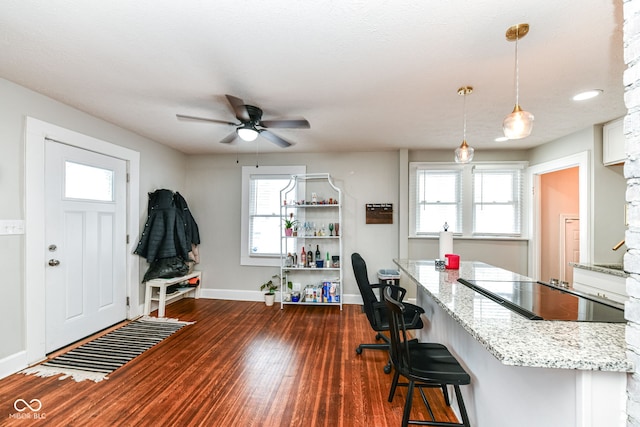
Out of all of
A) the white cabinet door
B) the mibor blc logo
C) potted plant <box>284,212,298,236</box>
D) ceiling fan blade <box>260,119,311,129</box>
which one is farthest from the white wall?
the white cabinet door

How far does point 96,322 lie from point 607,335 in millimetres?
4296

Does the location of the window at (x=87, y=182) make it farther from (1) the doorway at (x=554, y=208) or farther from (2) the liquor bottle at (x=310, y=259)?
(1) the doorway at (x=554, y=208)

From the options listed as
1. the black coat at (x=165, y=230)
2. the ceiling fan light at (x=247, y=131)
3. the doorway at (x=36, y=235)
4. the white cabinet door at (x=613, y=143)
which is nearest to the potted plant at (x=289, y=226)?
the black coat at (x=165, y=230)

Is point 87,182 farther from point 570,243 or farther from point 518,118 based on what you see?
point 570,243

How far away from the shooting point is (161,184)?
13.8 ft

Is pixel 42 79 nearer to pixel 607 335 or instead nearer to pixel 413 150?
pixel 607 335

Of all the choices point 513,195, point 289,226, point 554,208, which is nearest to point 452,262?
point 289,226

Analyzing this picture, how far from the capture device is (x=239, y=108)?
2250 millimetres

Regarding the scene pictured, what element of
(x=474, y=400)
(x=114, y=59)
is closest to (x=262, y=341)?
(x=474, y=400)

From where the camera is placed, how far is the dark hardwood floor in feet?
6.26

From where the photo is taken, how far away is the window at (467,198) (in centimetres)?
430

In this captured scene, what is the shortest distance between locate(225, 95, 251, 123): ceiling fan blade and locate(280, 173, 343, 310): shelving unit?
1.96m

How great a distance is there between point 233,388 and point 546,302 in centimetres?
226

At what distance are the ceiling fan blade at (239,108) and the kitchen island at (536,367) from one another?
195 centimetres
